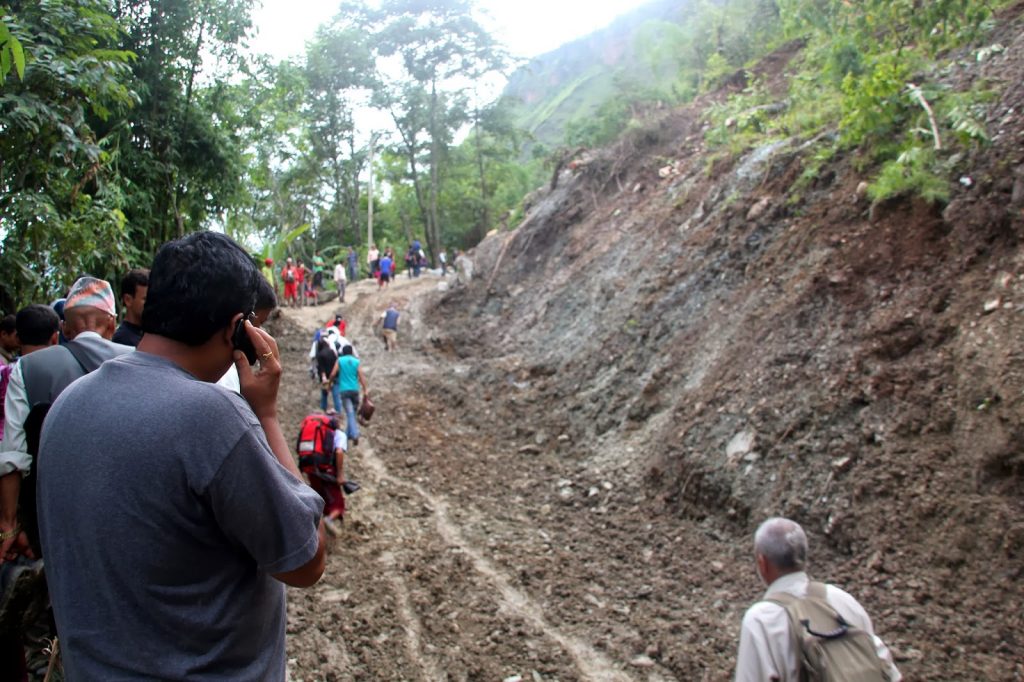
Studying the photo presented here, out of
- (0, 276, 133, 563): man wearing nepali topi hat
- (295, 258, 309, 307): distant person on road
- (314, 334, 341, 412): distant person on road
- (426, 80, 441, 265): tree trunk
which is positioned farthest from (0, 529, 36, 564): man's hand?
(426, 80, 441, 265): tree trunk

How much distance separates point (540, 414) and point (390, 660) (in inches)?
230

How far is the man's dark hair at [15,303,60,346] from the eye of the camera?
11.9ft

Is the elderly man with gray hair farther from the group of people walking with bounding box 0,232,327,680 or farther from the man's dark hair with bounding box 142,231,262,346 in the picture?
the man's dark hair with bounding box 142,231,262,346

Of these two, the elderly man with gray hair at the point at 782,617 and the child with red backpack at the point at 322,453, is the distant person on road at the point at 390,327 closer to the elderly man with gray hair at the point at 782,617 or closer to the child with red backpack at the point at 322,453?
the child with red backpack at the point at 322,453

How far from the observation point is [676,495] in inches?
274

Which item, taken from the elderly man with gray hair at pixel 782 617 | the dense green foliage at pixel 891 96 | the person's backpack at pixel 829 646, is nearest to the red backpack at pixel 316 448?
the elderly man with gray hair at pixel 782 617

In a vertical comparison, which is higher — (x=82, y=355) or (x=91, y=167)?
(x=91, y=167)

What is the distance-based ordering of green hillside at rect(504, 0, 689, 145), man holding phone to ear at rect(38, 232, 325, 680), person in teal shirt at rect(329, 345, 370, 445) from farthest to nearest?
green hillside at rect(504, 0, 689, 145) → person in teal shirt at rect(329, 345, 370, 445) → man holding phone to ear at rect(38, 232, 325, 680)

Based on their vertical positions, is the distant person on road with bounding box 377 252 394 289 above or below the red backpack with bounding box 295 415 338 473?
below

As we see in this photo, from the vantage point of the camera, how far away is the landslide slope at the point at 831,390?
185 inches

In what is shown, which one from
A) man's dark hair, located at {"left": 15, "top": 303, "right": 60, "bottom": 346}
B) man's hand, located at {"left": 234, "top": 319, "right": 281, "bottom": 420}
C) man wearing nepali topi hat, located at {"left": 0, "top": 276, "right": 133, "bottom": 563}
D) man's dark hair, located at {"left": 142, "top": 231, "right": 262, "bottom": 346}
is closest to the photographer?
man's dark hair, located at {"left": 142, "top": 231, "right": 262, "bottom": 346}

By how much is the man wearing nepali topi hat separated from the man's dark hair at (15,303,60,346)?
60cm

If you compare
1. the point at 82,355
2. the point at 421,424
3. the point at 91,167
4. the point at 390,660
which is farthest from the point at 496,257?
the point at 82,355

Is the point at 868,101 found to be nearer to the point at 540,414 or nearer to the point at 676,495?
the point at 676,495
